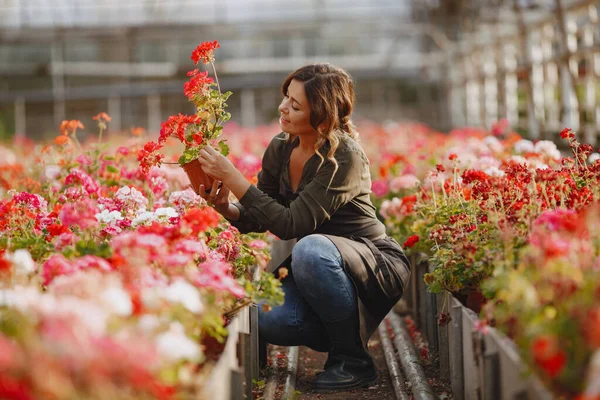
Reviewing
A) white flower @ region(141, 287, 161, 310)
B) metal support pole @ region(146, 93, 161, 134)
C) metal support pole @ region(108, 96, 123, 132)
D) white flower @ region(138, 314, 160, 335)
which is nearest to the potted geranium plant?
white flower @ region(141, 287, 161, 310)

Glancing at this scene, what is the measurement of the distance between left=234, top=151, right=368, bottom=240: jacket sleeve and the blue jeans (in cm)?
7

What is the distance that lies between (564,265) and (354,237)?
1274mm

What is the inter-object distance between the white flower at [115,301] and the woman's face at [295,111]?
1360mm

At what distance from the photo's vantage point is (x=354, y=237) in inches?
119

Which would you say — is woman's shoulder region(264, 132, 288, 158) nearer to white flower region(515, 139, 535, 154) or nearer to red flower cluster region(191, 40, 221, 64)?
red flower cluster region(191, 40, 221, 64)

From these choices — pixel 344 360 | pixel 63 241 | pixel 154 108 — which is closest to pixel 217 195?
pixel 63 241

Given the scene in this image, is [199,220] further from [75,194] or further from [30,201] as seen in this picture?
[75,194]

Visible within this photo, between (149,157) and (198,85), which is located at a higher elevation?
(198,85)

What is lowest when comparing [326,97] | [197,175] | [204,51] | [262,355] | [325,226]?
[262,355]

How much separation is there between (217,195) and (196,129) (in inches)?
9.9

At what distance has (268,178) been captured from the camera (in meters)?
3.21

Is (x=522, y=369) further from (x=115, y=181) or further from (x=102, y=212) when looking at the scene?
(x=115, y=181)

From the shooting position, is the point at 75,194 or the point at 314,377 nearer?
the point at 314,377

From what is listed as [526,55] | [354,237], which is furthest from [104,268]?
[526,55]
